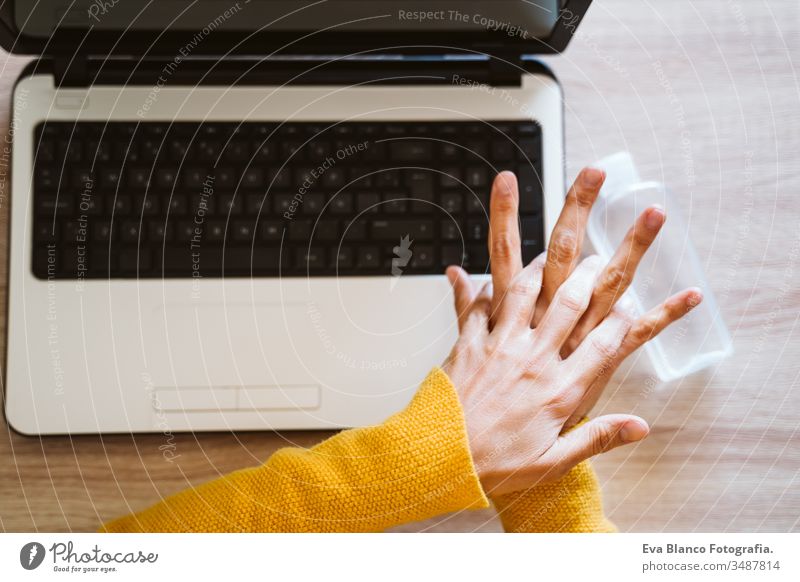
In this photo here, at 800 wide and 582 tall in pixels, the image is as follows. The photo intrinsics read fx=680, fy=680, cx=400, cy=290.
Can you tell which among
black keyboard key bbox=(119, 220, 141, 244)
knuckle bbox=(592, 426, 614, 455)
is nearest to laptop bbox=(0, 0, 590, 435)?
black keyboard key bbox=(119, 220, 141, 244)

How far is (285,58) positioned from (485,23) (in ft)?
0.44

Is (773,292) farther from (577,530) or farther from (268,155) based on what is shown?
(268,155)

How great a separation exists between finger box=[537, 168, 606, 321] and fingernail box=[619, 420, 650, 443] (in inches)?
3.9

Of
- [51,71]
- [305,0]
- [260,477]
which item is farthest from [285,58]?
[260,477]

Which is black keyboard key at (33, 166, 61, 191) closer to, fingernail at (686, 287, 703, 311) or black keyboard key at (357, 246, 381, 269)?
black keyboard key at (357, 246, 381, 269)

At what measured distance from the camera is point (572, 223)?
0.42 m

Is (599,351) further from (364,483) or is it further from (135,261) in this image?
(135,261)

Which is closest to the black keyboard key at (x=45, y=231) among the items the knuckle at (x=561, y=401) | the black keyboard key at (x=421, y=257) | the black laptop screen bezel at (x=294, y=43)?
the black laptop screen bezel at (x=294, y=43)

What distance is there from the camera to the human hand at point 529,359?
41cm

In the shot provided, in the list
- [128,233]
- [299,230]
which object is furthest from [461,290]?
[128,233]
